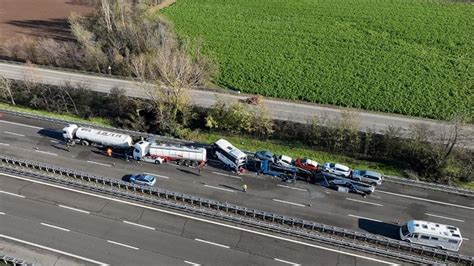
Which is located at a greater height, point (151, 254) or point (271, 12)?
point (271, 12)

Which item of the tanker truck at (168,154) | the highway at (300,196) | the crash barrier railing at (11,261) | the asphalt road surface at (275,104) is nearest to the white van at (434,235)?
the highway at (300,196)

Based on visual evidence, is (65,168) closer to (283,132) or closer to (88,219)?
(88,219)

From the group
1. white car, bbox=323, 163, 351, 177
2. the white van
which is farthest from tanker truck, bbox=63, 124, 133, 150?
the white van

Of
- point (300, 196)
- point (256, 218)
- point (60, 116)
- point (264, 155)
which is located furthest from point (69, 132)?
point (300, 196)

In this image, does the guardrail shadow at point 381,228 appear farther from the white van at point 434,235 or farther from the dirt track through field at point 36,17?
the dirt track through field at point 36,17

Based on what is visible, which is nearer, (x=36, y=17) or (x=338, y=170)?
(x=338, y=170)

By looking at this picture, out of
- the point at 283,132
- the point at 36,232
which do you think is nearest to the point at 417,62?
the point at 283,132

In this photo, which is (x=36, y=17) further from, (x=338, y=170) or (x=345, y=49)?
(x=338, y=170)
